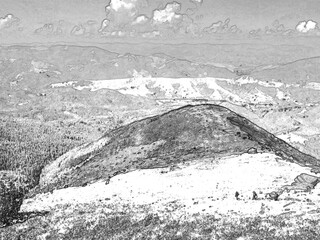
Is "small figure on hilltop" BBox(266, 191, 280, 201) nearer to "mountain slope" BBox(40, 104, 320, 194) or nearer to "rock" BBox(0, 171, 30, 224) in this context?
"mountain slope" BBox(40, 104, 320, 194)

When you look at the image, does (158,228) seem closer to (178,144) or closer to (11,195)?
(178,144)

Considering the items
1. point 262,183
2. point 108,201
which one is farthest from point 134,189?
point 262,183

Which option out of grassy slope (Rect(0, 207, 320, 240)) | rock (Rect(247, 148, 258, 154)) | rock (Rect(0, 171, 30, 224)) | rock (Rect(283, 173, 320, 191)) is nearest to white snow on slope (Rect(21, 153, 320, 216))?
rock (Rect(283, 173, 320, 191))

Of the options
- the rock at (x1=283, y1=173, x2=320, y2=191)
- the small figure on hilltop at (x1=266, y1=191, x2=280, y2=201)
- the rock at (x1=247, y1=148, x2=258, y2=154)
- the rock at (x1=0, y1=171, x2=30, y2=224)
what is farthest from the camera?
the rock at (x1=0, y1=171, x2=30, y2=224)

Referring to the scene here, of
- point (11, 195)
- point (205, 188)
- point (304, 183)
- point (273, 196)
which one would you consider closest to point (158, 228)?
point (273, 196)

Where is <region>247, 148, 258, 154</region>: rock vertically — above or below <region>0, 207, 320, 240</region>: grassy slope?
below

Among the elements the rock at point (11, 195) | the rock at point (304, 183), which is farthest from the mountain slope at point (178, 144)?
the rock at point (304, 183)
